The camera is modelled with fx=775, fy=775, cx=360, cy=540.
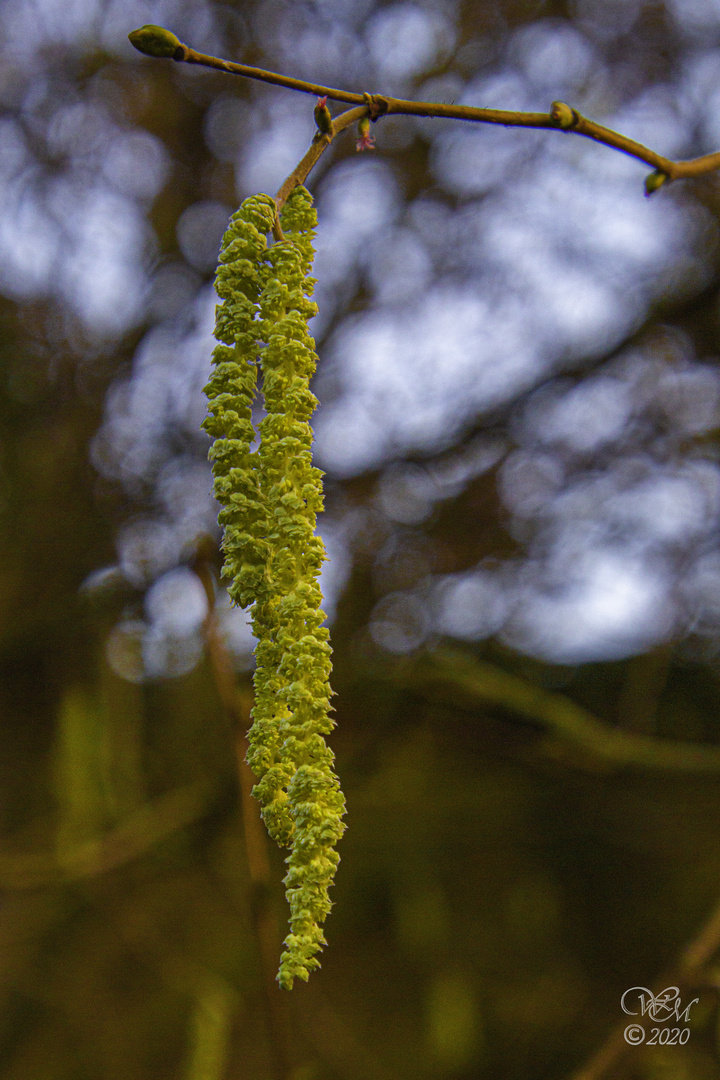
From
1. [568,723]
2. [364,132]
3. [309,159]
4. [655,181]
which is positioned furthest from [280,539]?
[568,723]

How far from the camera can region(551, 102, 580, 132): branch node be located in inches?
29.7

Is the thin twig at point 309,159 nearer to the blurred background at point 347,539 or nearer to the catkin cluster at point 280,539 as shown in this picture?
the catkin cluster at point 280,539

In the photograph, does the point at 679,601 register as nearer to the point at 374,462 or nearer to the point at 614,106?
the point at 374,462

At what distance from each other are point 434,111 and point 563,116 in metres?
0.15

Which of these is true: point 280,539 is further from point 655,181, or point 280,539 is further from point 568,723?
point 568,723

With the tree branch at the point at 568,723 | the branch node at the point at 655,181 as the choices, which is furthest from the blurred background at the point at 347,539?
the branch node at the point at 655,181

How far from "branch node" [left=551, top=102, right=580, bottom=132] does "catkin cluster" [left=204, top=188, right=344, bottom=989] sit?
0.30 metres

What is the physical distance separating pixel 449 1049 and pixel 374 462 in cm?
264

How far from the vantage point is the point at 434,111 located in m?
0.70

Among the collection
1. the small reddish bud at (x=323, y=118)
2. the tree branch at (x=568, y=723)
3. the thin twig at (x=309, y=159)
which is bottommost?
the tree branch at (x=568, y=723)

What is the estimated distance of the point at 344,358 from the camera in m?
3.24

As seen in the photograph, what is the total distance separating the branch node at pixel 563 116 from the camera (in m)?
0.75

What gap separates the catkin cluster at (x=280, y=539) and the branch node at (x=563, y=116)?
11.8 inches

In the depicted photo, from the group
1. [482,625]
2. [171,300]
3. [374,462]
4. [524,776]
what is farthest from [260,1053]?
[171,300]
